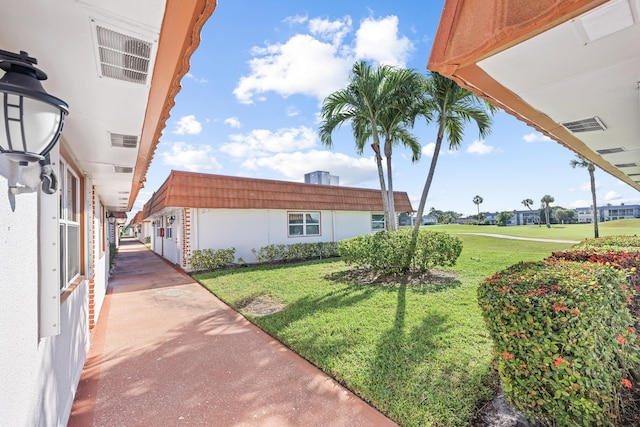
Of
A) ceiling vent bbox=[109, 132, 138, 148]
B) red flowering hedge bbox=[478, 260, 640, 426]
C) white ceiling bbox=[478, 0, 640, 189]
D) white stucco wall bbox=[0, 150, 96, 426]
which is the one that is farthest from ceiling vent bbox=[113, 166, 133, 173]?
red flowering hedge bbox=[478, 260, 640, 426]

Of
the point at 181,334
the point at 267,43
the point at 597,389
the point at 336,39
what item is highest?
the point at 336,39

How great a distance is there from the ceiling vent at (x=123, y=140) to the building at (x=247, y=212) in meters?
7.80

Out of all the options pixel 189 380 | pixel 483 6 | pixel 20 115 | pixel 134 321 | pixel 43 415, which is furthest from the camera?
pixel 134 321

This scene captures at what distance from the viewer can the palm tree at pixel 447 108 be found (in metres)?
8.27

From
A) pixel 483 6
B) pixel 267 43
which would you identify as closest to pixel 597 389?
pixel 483 6

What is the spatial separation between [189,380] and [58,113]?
11.1 ft

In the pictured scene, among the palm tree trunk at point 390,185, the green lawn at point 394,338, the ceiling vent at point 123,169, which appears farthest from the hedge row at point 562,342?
the palm tree trunk at point 390,185

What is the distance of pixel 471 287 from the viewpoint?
24.4ft

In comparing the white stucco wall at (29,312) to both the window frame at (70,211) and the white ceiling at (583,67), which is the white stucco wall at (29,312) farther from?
the white ceiling at (583,67)

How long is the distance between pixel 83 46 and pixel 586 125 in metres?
4.23

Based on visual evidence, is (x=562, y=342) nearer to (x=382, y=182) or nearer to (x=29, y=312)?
(x=29, y=312)

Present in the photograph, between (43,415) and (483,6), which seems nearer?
(483,6)

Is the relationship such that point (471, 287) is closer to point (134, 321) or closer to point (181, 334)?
point (181, 334)

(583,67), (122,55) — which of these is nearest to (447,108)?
(583,67)
